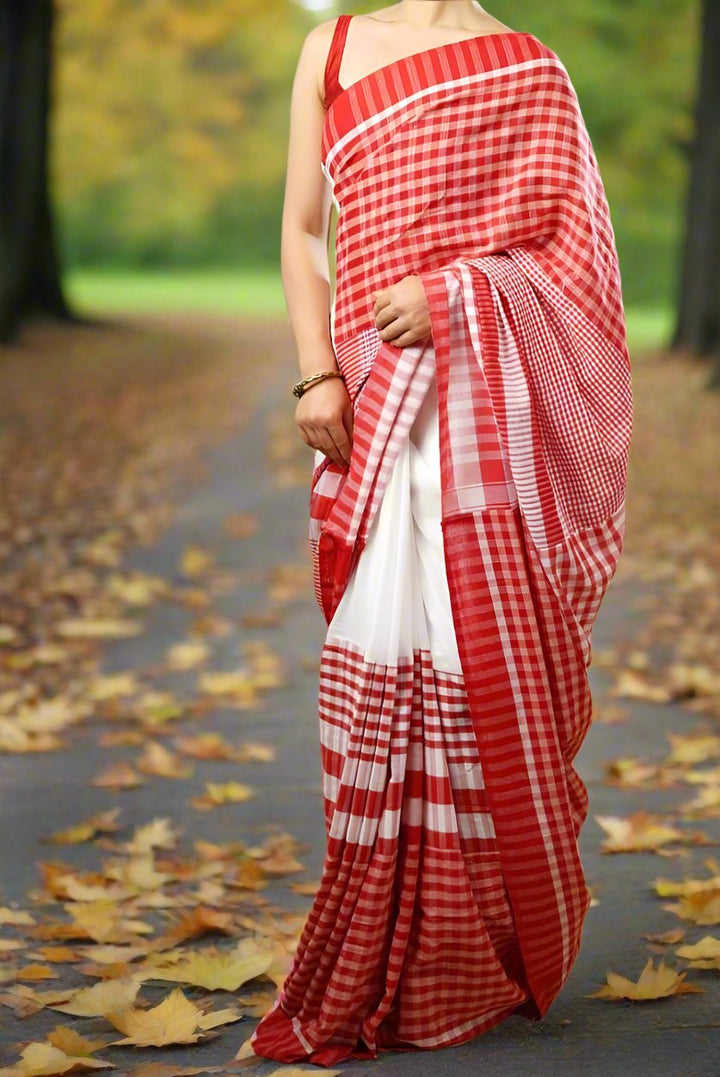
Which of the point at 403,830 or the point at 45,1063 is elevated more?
the point at 403,830

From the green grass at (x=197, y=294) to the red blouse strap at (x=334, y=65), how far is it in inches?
862

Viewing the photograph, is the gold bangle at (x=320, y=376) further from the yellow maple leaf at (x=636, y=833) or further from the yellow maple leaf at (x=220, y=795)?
the yellow maple leaf at (x=220, y=795)

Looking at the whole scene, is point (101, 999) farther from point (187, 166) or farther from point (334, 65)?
point (187, 166)

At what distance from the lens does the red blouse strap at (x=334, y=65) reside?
2580mm

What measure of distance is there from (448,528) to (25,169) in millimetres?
16444

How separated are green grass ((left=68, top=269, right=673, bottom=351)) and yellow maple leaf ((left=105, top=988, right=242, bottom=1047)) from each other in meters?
22.1

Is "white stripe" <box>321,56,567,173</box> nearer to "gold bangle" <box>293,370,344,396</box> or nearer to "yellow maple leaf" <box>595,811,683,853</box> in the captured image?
"gold bangle" <box>293,370,344,396</box>

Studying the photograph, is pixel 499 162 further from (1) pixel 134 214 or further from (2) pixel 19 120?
(1) pixel 134 214

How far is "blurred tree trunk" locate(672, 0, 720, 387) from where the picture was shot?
52.7 feet

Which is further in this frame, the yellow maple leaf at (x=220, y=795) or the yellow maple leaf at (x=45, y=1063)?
the yellow maple leaf at (x=220, y=795)

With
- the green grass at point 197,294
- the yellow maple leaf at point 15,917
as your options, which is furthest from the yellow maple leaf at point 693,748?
the green grass at point 197,294

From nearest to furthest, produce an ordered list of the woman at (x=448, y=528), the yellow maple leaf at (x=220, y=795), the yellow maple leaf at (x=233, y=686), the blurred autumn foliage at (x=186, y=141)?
the woman at (x=448, y=528)
the yellow maple leaf at (x=220, y=795)
the yellow maple leaf at (x=233, y=686)
the blurred autumn foliage at (x=186, y=141)

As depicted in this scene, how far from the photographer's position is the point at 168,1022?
105 inches

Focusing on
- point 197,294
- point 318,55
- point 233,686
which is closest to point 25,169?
point 233,686
